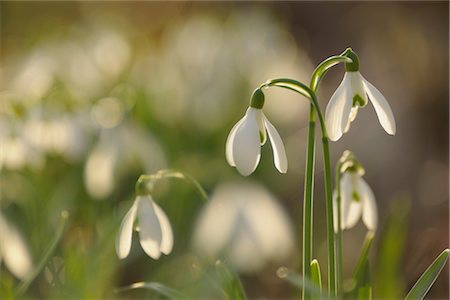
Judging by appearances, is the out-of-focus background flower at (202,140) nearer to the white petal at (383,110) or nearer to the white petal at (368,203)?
the white petal at (368,203)

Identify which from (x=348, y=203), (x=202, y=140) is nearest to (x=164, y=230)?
(x=348, y=203)

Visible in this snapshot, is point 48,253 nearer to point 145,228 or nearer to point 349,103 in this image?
point 145,228

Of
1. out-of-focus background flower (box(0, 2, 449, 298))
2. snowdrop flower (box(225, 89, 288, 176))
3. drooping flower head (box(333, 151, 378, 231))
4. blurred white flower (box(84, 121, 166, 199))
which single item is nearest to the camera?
snowdrop flower (box(225, 89, 288, 176))

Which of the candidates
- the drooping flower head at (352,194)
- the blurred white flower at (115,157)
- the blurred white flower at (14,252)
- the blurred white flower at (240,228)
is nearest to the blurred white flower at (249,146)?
the drooping flower head at (352,194)

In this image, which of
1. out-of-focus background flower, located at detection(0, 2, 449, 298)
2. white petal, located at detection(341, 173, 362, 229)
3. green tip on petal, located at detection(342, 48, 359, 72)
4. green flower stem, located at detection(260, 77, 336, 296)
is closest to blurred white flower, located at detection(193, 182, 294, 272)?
out-of-focus background flower, located at detection(0, 2, 449, 298)

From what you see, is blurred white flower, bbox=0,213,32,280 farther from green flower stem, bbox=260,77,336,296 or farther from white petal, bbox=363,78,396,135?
white petal, bbox=363,78,396,135
